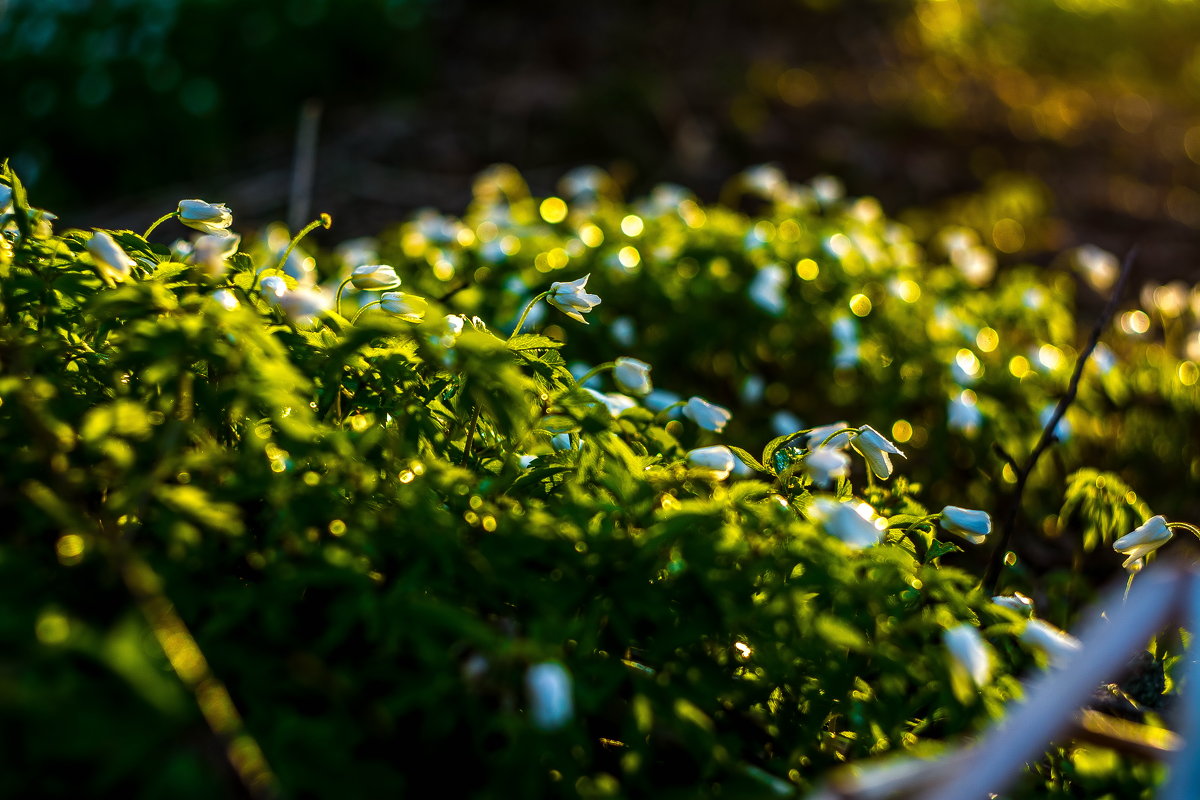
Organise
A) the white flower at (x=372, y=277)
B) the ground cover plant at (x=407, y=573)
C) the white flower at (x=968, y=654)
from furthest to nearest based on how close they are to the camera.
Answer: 1. the white flower at (x=372, y=277)
2. the white flower at (x=968, y=654)
3. the ground cover plant at (x=407, y=573)

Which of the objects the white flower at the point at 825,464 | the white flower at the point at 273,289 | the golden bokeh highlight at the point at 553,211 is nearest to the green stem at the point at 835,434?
the white flower at the point at 825,464

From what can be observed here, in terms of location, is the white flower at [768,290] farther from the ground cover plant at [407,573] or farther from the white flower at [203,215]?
the white flower at [203,215]

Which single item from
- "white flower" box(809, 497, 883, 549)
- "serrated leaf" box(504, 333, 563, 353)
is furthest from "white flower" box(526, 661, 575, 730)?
"serrated leaf" box(504, 333, 563, 353)

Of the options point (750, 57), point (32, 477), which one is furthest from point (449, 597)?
point (750, 57)

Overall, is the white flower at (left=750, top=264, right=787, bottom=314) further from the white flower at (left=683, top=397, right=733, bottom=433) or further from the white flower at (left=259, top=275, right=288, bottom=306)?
the white flower at (left=259, top=275, right=288, bottom=306)

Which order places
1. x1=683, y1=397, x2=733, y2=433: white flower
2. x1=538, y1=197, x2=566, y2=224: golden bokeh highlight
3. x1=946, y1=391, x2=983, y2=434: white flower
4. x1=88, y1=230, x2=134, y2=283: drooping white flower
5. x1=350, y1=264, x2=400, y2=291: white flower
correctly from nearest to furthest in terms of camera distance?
x1=88, y1=230, x2=134, y2=283: drooping white flower, x1=350, y1=264, x2=400, y2=291: white flower, x1=683, y1=397, x2=733, y2=433: white flower, x1=946, y1=391, x2=983, y2=434: white flower, x1=538, y1=197, x2=566, y2=224: golden bokeh highlight

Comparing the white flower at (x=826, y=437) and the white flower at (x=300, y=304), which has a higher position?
the white flower at (x=300, y=304)
